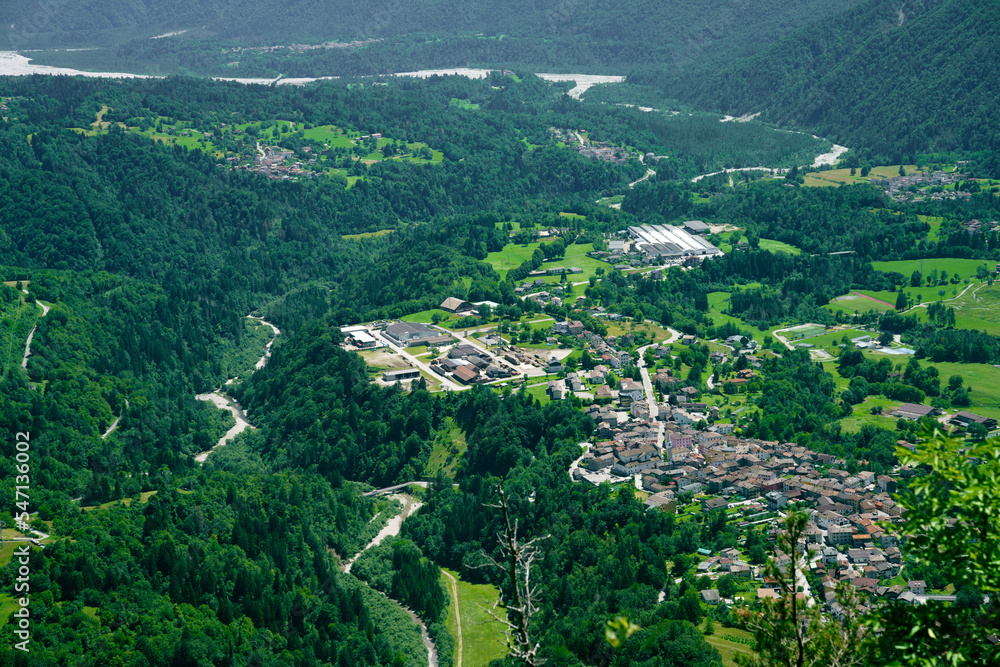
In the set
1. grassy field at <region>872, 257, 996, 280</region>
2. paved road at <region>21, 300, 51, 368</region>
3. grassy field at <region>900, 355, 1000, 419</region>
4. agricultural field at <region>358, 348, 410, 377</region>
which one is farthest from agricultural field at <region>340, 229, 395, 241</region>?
grassy field at <region>900, 355, 1000, 419</region>

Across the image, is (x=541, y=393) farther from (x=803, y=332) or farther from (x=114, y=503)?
(x=114, y=503)

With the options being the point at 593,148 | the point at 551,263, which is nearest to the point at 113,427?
the point at 551,263

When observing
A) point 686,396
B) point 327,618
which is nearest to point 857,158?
point 686,396

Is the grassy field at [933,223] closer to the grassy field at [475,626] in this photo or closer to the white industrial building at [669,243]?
the white industrial building at [669,243]

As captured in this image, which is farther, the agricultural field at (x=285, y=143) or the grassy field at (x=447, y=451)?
the agricultural field at (x=285, y=143)

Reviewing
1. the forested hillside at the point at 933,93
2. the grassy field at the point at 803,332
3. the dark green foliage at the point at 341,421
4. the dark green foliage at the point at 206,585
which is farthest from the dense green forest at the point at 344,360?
the forested hillside at the point at 933,93

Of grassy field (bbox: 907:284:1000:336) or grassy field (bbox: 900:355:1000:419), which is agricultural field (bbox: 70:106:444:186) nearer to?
grassy field (bbox: 907:284:1000:336)
